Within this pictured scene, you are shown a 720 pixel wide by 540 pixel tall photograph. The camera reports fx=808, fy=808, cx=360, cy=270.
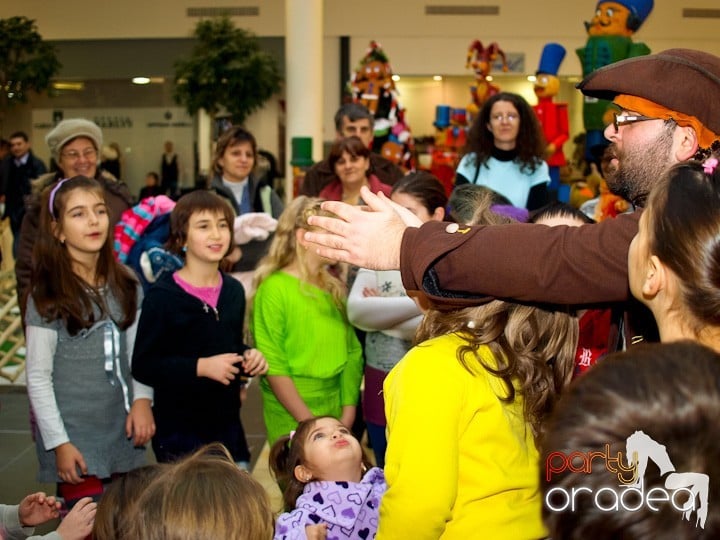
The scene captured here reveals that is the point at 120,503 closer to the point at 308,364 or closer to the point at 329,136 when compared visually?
the point at 308,364

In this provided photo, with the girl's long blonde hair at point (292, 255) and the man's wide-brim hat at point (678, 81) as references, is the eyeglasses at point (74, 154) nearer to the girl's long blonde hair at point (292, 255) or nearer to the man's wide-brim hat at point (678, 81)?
the girl's long blonde hair at point (292, 255)

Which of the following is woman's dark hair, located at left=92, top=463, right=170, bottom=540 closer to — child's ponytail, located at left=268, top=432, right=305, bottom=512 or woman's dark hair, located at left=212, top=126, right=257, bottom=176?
child's ponytail, located at left=268, top=432, right=305, bottom=512

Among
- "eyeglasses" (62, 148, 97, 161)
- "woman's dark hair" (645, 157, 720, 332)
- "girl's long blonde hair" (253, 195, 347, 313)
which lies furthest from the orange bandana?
"eyeglasses" (62, 148, 97, 161)

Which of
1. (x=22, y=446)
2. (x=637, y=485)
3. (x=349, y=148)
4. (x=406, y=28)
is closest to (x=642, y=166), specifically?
(x=637, y=485)

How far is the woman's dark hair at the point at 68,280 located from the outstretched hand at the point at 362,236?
1.56m

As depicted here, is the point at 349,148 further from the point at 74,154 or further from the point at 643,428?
the point at 643,428

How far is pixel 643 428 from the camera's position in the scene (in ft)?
2.76

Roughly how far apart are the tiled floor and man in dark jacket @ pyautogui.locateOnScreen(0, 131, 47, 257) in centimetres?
320

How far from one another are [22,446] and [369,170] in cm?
241

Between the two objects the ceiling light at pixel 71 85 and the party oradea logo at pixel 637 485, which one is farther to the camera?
the ceiling light at pixel 71 85

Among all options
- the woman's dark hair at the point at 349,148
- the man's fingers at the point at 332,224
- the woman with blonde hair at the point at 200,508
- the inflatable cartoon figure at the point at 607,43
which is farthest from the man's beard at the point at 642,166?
the inflatable cartoon figure at the point at 607,43

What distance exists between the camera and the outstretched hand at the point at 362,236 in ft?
4.97

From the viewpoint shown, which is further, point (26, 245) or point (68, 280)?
point (26, 245)

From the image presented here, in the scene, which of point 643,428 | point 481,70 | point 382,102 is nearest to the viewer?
point 643,428
